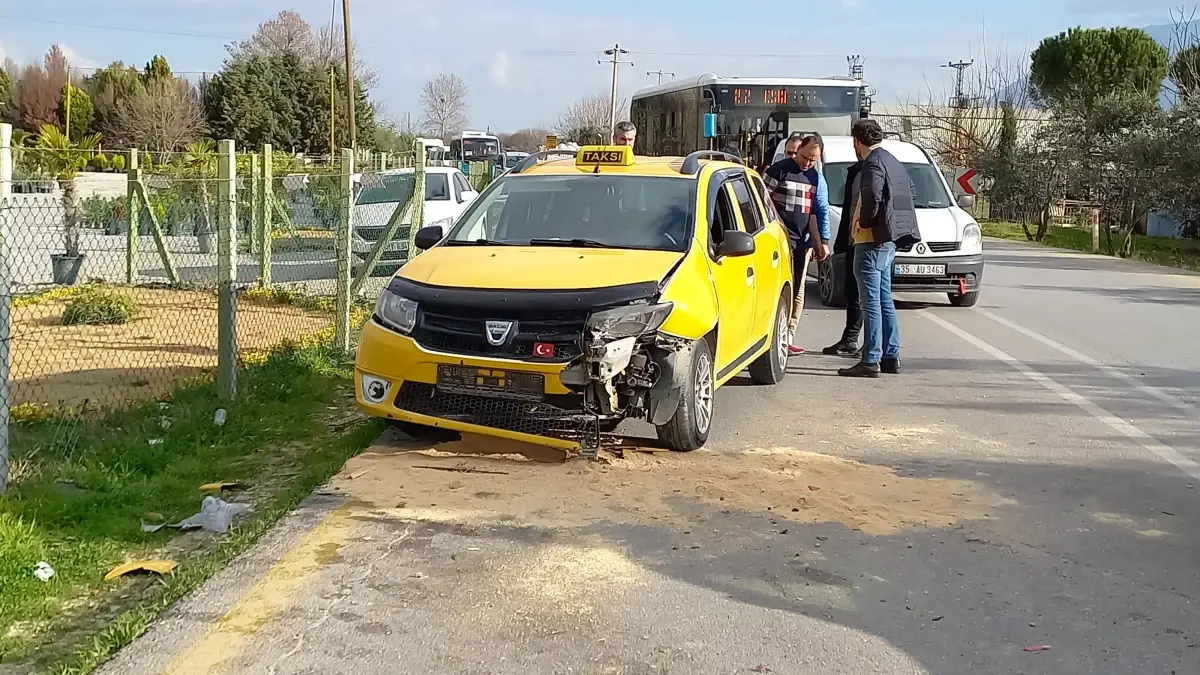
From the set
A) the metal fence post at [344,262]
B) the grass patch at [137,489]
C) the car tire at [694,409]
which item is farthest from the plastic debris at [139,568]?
the metal fence post at [344,262]

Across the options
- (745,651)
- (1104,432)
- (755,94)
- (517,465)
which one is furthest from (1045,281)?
(745,651)

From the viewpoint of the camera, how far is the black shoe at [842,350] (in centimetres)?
1084

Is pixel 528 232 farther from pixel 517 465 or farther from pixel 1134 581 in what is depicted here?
pixel 1134 581

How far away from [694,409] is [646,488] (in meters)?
0.79

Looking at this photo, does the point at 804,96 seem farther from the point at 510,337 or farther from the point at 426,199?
the point at 510,337

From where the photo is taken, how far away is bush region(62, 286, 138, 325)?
41.5ft

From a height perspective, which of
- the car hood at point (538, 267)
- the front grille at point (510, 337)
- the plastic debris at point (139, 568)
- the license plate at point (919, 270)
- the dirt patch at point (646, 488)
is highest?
the car hood at point (538, 267)

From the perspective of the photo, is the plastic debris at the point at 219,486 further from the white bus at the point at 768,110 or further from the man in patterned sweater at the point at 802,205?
the white bus at the point at 768,110

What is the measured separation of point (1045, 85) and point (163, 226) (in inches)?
1937

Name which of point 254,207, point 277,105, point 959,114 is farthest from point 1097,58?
point 254,207

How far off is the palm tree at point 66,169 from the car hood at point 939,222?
991 cm

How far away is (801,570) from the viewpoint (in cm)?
507

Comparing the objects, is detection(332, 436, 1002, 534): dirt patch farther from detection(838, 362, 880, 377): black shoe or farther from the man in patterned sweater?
the man in patterned sweater

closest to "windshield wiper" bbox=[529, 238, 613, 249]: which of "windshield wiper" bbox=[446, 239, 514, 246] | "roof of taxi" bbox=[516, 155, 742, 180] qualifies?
"windshield wiper" bbox=[446, 239, 514, 246]
